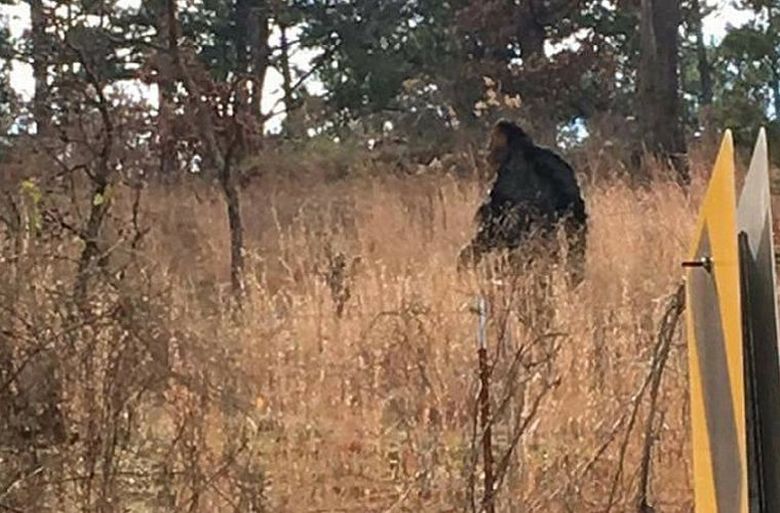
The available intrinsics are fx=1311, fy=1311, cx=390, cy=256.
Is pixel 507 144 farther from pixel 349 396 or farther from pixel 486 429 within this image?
pixel 486 429

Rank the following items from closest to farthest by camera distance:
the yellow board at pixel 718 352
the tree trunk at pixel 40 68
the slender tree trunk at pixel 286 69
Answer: the yellow board at pixel 718 352 < the tree trunk at pixel 40 68 < the slender tree trunk at pixel 286 69

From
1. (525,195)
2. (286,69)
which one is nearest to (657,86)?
(525,195)

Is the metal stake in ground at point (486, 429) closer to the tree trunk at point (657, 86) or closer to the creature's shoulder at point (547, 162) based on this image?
the creature's shoulder at point (547, 162)

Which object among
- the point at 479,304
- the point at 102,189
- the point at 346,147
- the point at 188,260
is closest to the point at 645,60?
the point at 346,147

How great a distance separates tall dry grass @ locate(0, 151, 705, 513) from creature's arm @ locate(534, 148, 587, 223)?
803 mm

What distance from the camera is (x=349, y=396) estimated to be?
423cm

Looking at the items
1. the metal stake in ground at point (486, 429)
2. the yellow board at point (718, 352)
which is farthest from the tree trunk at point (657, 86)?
the yellow board at point (718, 352)

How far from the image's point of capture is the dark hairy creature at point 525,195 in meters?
5.85

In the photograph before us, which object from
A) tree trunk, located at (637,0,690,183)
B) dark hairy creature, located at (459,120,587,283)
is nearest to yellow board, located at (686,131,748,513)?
dark hairy creature, located at (459,120,587,283)

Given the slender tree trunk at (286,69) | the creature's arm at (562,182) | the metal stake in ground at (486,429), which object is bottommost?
the metal stake in ground at (486,429)

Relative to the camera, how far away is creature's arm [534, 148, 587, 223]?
622 centimetres

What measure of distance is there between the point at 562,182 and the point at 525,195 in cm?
19

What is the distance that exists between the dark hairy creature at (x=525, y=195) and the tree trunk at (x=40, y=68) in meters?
2.09

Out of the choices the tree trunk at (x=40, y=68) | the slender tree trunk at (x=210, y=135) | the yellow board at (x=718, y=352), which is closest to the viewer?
the yellow board at (x=718, y=352)
